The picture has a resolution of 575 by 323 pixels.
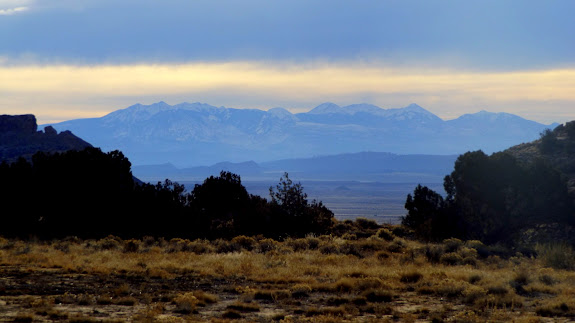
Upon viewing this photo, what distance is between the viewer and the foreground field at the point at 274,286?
13.9 meters

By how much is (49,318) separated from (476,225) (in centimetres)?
3010

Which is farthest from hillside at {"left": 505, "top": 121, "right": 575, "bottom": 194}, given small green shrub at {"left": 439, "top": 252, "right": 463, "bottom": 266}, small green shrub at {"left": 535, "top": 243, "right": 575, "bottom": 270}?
small green shrub at {"left": 439, "top": 252, "right": 463, "bottom": 266}

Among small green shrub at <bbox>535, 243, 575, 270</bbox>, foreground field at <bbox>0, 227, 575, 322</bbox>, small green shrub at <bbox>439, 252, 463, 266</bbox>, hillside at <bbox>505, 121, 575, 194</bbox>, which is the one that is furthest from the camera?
hillside at <bbox>505, 121, 575, 194</bbox>

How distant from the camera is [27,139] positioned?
429ft

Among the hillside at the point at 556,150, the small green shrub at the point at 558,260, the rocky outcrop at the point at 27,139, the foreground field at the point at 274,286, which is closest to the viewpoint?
the foreground field at the point at 274,286

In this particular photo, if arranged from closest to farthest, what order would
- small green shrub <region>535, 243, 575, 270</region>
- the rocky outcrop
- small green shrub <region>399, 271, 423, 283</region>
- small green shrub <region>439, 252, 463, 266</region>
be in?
1. small green shrub <region>399, 271, 423, 283</region>
2. small green shrub <region>535, 243, 575, 270</region>
3. small green shrub <region>439, 252, 463, 266</region>
4. the rocky outcrop

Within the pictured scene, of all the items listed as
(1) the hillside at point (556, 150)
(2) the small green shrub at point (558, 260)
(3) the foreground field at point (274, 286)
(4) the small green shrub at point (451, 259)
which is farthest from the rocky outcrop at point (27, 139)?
(2) the small green shrub at point (558, 260)

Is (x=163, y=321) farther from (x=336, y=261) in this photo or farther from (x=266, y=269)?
(x=336, y=261)

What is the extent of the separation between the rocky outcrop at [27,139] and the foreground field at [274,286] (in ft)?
314

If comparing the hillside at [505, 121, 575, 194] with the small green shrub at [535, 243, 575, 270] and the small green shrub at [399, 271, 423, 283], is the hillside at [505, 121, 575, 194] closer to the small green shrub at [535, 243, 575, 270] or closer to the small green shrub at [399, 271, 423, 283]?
the small green shrub at [535, 243, 575, 270]

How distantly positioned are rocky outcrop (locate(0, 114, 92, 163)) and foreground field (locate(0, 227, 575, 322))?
3769 inches

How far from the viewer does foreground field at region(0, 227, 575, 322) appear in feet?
45.7

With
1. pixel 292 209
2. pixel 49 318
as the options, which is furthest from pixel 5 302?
pixel 292 209

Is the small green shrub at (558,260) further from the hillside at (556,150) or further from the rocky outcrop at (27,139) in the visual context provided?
the rocky outcrop at (27,139)
